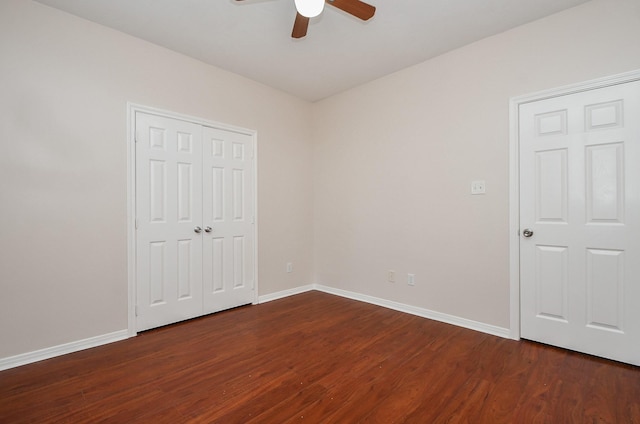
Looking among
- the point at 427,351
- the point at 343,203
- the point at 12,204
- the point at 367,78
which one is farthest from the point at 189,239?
the point at 367,78

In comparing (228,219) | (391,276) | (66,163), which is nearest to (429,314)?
(391,276)

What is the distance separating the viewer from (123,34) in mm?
2723

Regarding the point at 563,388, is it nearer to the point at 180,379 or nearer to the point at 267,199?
the point at 180,379

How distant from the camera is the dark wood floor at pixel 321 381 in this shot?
1.70m

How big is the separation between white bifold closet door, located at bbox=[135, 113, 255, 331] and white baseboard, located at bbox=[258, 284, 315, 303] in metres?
0.21

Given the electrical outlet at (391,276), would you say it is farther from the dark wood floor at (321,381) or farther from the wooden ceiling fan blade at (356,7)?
the wooden ceiling fan blade at (356,7)

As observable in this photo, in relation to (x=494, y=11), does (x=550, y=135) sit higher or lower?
lower

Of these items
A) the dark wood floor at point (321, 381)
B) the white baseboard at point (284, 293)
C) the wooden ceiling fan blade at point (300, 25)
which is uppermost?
the wooden ceiling fan blade at point (300, 25)

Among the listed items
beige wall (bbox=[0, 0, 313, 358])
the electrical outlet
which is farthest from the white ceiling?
the electrical outlet

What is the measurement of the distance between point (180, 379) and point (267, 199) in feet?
7.50

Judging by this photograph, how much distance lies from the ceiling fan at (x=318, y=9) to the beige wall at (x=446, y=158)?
143 centimetres

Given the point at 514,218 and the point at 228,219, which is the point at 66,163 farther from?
the point at 514,218

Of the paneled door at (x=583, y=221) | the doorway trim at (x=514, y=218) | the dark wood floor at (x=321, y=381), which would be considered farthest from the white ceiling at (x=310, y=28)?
the dark wood floor at (x=321, y=381)

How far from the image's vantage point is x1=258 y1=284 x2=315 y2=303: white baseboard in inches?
150
